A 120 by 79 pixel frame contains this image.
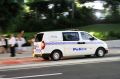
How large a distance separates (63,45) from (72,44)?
0.55 meters

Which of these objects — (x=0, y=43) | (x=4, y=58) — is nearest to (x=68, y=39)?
(x=4, y=58)

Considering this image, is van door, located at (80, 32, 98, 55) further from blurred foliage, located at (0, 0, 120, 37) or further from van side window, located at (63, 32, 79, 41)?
blurred foliage, located at (0, 0, 120, 37)

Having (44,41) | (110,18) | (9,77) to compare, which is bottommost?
(9,77)

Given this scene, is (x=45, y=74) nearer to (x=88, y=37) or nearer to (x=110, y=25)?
(x=88, y=37)

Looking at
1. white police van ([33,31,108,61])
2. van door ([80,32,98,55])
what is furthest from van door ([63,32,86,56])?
van door ([80,32,98,55])

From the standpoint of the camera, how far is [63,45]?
22.2 meters

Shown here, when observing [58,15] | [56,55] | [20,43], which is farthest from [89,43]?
[58,15]

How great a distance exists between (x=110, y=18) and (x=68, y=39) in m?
29.3

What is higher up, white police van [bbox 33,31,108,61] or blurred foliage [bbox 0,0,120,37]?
blurred foliage [bbox 0,0,120,37]

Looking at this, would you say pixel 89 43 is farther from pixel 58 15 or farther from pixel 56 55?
pixel 58 15

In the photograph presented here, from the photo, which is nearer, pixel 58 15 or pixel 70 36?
pixel 70 36

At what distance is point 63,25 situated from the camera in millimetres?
47812

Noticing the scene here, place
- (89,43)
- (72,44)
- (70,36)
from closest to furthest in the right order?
(72,44), (70,36), (89,43)

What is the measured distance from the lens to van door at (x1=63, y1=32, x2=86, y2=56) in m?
22.4
